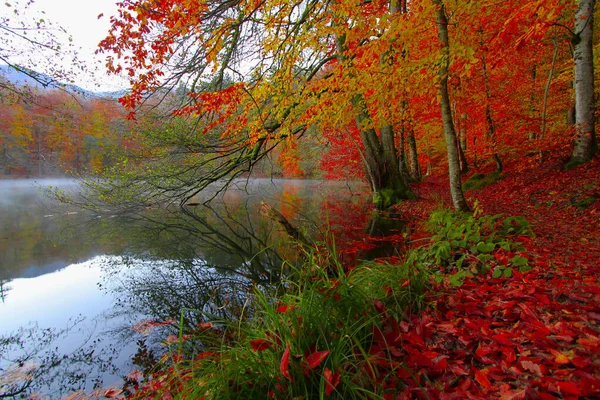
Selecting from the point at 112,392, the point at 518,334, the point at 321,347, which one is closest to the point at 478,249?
the point at 518,334

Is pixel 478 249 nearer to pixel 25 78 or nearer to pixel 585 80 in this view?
pixel 585 80

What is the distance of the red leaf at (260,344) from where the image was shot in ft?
5.14

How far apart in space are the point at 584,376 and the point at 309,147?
17.2m

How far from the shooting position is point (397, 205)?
31.4 feet

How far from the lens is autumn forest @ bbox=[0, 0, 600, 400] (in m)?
1.51

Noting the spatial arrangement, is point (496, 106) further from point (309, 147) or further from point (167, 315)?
point (167, 315)

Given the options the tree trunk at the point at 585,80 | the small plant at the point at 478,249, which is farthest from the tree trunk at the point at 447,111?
the tree trunk at the point at 585,80

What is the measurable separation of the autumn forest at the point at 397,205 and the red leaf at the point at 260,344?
1 cm

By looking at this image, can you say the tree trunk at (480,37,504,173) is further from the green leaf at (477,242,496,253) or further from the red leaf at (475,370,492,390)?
the red leaf at (475,370,492,390)

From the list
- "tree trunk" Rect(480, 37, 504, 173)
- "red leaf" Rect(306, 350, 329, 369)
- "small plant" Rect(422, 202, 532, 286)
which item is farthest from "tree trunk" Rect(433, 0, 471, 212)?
"tree trunk" Rect(480, 37, 504, 173)

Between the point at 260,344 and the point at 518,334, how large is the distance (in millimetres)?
1554

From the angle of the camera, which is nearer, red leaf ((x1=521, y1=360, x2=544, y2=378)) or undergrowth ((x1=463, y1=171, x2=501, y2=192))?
red leaf ((x1=521, y1=360, x2=544, y2=378))

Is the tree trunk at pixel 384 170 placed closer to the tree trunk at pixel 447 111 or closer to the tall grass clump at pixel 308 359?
the tree trunk at pixel 447 111

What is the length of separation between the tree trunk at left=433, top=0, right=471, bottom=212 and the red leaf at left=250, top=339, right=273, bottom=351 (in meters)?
4.73
